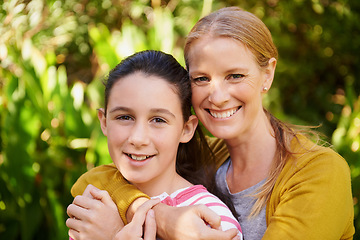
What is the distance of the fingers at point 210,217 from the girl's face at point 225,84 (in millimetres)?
439

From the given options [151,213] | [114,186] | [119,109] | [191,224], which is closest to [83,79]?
[114,186]

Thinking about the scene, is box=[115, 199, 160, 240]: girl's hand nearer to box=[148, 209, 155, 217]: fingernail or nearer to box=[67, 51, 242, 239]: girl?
box=[148, 209, 155, 217]: fingernail

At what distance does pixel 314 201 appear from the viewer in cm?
159

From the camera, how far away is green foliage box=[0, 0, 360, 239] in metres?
3.01

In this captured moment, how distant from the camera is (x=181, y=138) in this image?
1.85m

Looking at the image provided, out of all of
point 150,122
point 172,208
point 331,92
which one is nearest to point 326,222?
point 172,208

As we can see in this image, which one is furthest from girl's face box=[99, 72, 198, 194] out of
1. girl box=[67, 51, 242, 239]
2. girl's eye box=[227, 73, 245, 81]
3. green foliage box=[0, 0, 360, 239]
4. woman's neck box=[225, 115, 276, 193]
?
green foliage box=[0, 0, 360, 239]

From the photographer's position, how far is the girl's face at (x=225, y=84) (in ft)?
5.89

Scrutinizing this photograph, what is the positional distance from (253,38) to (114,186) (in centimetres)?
88

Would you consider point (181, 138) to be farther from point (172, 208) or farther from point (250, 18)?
point (250, 18)

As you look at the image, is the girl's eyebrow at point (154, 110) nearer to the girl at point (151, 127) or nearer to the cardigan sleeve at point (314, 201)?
the girl at point (151, 127)

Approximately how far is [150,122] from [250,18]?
657 millimetres

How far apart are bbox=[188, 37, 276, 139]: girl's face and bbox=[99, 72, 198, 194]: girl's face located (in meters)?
0.16

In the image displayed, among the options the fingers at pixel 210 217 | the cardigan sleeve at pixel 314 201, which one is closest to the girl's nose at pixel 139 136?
the fingers at pixel 210 217
